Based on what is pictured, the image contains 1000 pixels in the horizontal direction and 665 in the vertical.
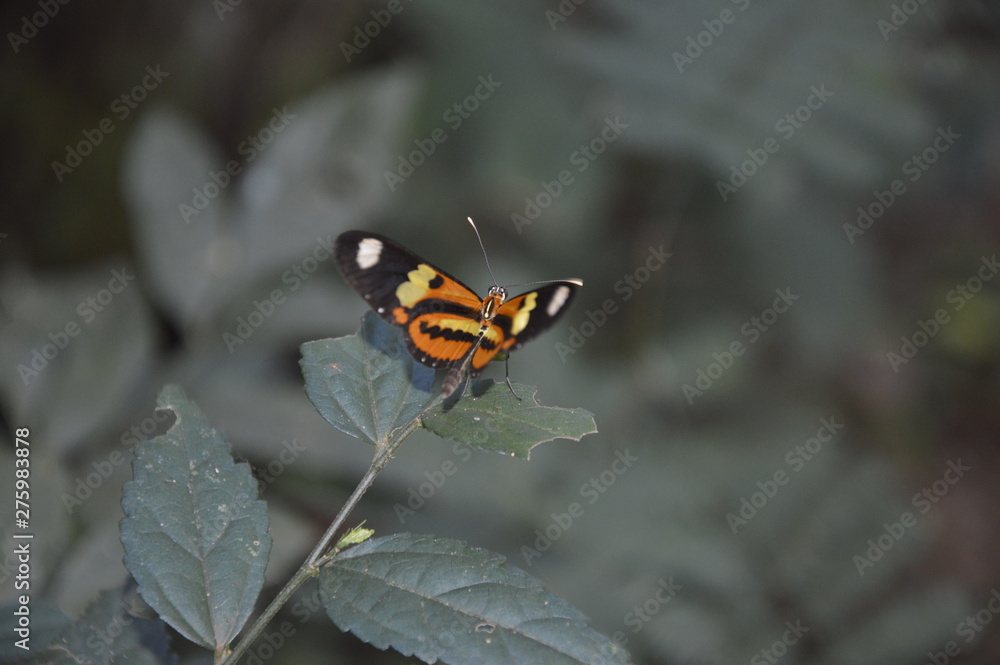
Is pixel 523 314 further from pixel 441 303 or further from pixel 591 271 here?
pixel 591 271

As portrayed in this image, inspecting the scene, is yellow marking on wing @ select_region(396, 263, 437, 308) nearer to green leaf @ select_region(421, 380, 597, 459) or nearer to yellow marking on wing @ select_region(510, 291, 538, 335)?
yellow marking on wing @ select_region(510, 291, 538, 335)

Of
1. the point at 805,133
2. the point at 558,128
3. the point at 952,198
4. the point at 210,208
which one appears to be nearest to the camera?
the point at 210,208

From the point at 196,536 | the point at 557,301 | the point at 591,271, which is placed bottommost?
the point at 196,536

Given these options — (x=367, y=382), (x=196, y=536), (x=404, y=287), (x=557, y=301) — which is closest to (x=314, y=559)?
(x=196, y=536)

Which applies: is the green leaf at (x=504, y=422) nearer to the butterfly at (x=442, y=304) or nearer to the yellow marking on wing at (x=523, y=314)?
the butterfly at (x=442, y=304)

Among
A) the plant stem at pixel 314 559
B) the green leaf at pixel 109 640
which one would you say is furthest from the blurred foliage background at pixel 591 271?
the plant stem at pixel 314 559

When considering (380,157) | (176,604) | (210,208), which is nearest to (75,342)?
(210,208)

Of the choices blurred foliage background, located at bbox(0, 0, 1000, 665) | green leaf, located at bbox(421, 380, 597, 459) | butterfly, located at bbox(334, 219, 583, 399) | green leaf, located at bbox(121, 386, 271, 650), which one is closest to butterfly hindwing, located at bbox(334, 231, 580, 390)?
butterfly, located at bbox(334, 219, 583, 399)

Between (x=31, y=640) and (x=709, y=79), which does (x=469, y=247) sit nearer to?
(x=709, y=79)
